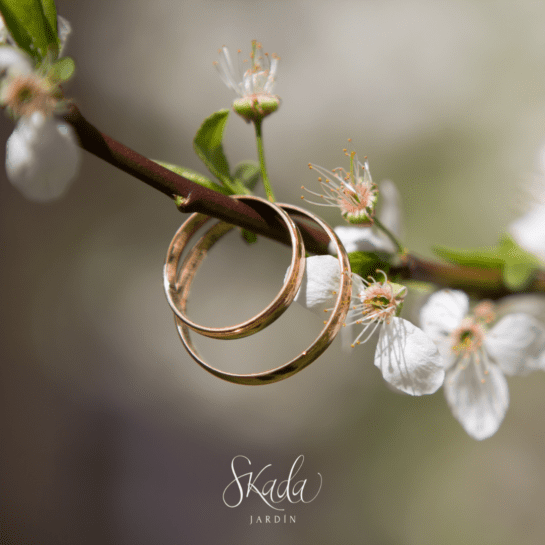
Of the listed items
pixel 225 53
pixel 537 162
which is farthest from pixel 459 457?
pixel 225 53

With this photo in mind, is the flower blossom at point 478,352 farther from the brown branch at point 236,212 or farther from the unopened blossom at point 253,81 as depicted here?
the unopened blossom at point 253,81

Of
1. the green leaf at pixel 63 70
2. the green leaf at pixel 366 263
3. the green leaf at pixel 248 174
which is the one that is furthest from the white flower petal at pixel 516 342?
the green leaf at pixel 63 70

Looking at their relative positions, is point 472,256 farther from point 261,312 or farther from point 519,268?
point 261,312

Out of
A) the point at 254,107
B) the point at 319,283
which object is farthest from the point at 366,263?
the point at 254,107

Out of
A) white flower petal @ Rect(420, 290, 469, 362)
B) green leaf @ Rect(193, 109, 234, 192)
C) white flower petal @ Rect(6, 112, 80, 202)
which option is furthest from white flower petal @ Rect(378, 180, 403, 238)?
Answer: white flower petal @ Rect(6, 112, 80, 202)

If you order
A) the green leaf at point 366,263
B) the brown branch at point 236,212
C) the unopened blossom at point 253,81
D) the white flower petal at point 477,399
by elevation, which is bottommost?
the white flower petal at point 477,399

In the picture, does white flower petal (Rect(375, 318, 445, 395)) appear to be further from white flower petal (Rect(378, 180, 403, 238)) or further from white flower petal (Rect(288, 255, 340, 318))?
white flower petal (Rect(378, 180, 403, 238))

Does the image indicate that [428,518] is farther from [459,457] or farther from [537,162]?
[537,162]
